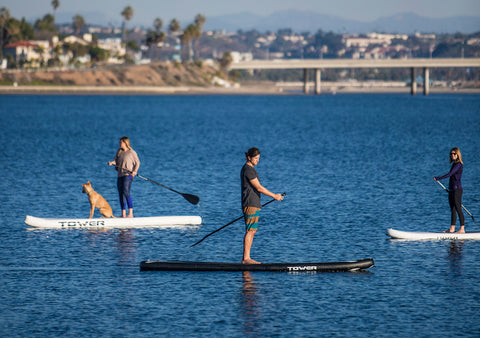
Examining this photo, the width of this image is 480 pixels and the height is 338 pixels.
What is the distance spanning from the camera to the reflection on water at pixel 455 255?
17.2m

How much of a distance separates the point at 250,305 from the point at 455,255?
660 centimetres

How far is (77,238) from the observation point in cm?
2062

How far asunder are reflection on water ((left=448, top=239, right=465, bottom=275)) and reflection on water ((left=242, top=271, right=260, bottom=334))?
4697mm

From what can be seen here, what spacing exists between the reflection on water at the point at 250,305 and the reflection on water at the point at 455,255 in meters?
4.70

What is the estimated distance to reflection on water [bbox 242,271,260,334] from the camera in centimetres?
1324

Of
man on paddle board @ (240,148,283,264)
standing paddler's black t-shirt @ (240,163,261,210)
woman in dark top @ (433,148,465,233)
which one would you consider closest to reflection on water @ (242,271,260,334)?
man on paddle board @ (240,148,283,264)

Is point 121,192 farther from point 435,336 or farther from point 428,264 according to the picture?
point 435,336

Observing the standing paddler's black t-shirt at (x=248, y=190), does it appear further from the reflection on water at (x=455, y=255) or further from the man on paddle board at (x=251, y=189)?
the reflection on water at (x=455, y=255)

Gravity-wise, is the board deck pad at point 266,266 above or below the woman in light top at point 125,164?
below

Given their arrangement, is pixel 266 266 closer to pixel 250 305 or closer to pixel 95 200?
pixel 250 305

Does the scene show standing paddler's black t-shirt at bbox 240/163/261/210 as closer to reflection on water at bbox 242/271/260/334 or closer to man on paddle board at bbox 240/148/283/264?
man on paddle board at bbox 240/148/283/264

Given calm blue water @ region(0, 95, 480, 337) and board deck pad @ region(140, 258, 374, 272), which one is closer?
calm blue water @ region(0, 95, 480, 337)

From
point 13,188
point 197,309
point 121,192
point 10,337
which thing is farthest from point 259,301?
point 13,188

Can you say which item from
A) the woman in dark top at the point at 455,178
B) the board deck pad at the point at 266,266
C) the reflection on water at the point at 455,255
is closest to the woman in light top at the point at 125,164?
the board deck pad at the point at 266,266
